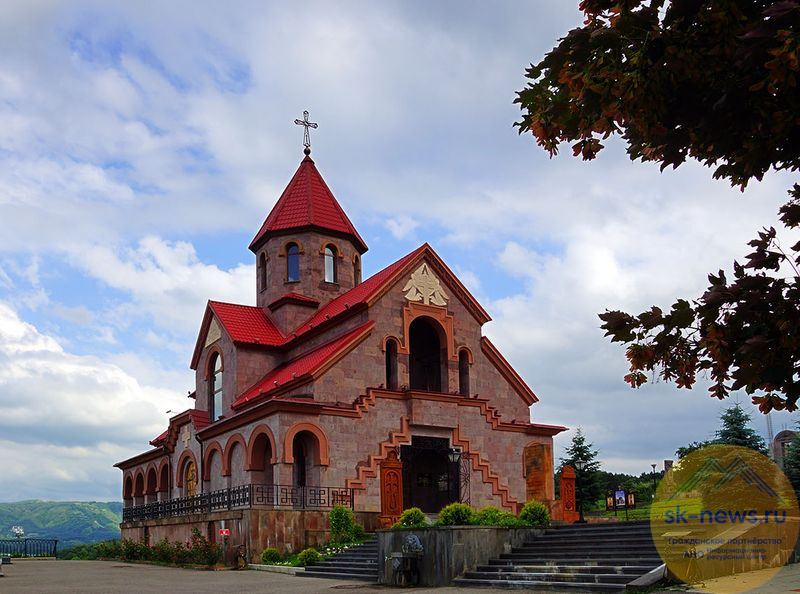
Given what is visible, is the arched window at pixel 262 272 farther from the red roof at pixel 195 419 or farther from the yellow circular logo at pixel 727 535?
the yellow circular logo at pixel 727 535

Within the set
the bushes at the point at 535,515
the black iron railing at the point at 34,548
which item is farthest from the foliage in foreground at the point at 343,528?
the black iron railing at the point at 34,548

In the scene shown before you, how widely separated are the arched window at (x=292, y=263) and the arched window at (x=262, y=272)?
70.2 inches

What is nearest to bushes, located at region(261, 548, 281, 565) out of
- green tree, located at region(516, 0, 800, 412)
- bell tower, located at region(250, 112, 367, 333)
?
bell tower, located at region(250, 112, 367, 333)

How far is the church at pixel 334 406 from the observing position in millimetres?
27766

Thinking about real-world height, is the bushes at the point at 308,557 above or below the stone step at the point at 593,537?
below

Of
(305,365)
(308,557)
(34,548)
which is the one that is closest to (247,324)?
(305,365)

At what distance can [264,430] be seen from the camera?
2853 cm

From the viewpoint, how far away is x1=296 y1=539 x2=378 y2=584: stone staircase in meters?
20.9

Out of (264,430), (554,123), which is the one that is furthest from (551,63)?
(264,430)

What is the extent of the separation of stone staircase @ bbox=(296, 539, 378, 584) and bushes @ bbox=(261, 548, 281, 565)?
6.78 feet

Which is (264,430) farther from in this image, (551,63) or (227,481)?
(551,63)

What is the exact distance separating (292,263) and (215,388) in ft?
22.1

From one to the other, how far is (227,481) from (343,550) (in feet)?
27.8

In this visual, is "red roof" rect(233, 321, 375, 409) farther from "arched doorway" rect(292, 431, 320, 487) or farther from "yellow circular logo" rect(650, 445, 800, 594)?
"yellow circular logo" rect(650, 445, 800, 594)
